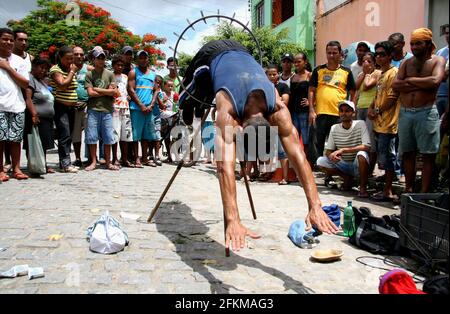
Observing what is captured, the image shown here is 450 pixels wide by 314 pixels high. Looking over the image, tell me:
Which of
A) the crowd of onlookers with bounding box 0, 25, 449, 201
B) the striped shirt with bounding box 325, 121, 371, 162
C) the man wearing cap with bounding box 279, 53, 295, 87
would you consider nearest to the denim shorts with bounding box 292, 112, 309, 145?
the crowd of onlookers with bounding box 0, 25, 449, 201

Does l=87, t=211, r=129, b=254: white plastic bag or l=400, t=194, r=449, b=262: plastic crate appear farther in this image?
l=87, t=211, r=129, b=254: white plastic bag

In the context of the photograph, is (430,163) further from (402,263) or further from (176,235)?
(176,235)

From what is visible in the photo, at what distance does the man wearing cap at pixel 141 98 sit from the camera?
8172mm

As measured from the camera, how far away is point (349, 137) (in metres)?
6.43

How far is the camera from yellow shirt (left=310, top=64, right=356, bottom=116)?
6859 millimetres

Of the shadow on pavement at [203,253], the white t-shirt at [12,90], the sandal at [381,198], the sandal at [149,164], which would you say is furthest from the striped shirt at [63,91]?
the sandal at [381,198]

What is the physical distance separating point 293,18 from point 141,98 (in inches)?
624

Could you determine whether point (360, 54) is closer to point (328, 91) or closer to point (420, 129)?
point (328, 91)

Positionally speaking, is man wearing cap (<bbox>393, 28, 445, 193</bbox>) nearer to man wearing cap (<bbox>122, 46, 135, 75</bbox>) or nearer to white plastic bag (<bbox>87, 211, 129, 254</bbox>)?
white plastic bag (<bbox>87, 211, 129, 254</bbox>)

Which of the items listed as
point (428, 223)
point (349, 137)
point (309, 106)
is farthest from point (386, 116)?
point (428, 223)

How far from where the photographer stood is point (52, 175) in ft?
23.2

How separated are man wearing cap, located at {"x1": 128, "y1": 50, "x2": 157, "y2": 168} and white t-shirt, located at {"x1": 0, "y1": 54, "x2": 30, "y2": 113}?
2.18 m

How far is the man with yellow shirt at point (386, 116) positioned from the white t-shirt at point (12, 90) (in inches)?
216
